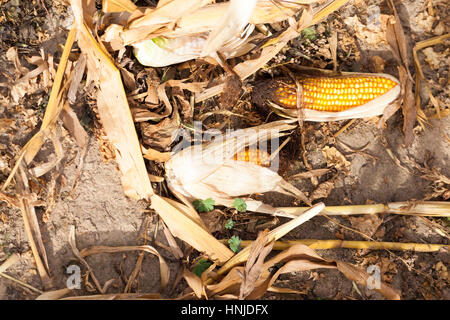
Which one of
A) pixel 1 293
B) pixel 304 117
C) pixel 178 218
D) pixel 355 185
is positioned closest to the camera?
pixel 1 293

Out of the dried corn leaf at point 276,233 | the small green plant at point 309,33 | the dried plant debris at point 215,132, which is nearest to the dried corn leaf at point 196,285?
the dried plant debris at point 215,132

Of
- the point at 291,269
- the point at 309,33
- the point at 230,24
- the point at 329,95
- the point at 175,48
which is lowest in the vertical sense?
the point at 291,269

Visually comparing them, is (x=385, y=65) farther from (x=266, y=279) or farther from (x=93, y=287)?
(x=93, y=287)

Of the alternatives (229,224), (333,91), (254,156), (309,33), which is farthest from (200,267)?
(309,33)

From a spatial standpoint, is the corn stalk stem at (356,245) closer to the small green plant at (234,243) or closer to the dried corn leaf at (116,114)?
the small green plant at (234,243)

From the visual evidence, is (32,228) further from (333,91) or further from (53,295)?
(333,91)

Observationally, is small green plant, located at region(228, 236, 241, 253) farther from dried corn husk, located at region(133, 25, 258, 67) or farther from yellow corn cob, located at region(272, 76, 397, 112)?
dried corn husk, located at region(133, 25, 258, 67)

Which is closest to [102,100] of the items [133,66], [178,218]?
[133,66]

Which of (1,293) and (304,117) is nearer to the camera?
(1,293)
